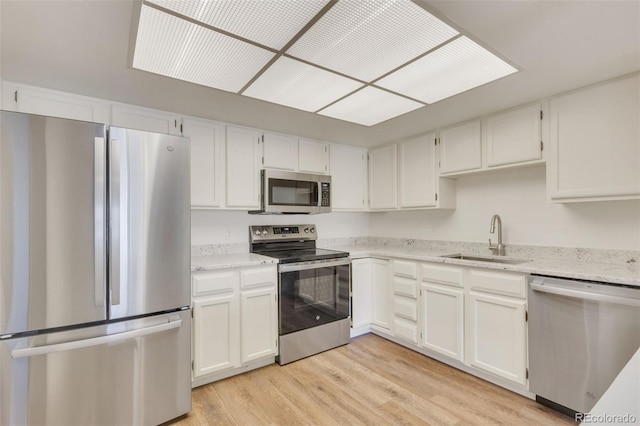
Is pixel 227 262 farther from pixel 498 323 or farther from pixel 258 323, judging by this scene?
pixel 498 323

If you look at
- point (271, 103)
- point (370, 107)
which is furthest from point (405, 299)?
point (271, 103)

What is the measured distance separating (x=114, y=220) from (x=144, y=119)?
110cm

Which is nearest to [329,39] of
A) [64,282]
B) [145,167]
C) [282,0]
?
[282,0]

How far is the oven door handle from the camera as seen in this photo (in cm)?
268

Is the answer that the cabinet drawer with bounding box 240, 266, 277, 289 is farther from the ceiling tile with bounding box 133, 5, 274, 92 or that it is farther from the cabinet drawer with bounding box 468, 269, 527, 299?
the cabinet drawer with bounding box 468, 269, 527, 299

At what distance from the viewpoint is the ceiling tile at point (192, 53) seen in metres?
1.34

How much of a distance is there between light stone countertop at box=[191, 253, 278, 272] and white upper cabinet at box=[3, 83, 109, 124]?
50.0 inches

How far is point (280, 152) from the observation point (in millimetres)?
3123

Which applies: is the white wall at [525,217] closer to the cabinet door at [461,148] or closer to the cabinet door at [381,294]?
the cabinet door at [461,148]

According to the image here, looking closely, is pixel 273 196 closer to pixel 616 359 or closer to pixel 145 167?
pixel 145 167

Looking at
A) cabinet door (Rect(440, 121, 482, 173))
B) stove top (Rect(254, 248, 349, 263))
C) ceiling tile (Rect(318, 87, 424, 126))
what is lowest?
stove top (Rect(254, 248, 349, 263))

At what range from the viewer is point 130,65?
5.50 feet

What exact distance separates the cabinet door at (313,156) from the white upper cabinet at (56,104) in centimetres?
171

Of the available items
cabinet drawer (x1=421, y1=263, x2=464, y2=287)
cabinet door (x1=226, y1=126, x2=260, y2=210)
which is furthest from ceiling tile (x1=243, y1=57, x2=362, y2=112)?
cabinet drawer (x1=421, y1=263, x2=464, y2=287)
